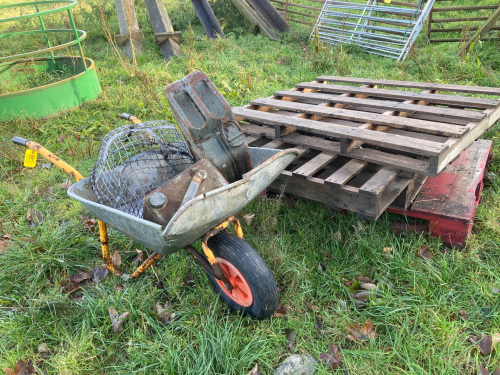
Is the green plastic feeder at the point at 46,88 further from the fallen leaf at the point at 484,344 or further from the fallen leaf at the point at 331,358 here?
the fallen leaf at the point at 484,344

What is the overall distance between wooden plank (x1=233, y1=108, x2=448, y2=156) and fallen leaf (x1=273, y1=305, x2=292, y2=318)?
127 cm

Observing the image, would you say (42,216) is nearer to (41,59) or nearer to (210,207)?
(210,207)

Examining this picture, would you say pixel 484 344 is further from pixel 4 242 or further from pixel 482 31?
pixel 482 31

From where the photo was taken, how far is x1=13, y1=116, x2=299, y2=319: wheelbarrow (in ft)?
6.29

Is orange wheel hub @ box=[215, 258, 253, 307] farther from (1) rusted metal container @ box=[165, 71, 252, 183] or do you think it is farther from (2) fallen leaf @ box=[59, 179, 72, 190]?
(2) fallen leaf @ box=[59, 179, 72, 190]

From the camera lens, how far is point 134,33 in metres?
7.10

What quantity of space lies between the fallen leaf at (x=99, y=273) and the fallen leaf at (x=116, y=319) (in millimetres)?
416

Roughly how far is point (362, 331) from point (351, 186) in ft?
3.11

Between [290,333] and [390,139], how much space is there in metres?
1.47

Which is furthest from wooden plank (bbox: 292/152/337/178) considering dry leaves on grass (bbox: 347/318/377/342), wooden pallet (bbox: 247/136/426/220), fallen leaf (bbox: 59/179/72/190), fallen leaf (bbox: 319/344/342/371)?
fallen leaf (bbox: 59/179/72/190)

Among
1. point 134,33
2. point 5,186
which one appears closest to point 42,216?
point 5,186

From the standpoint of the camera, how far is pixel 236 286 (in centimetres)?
244

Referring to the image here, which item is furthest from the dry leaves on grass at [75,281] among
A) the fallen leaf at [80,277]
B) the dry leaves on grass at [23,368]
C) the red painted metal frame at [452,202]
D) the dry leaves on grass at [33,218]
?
the red painted metal frame at [452,202]

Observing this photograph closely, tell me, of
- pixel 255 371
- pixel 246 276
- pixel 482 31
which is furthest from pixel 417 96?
pixel 482 31
